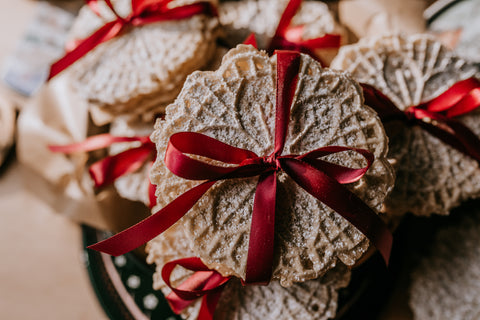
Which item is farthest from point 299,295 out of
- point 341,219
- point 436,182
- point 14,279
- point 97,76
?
point 14,279

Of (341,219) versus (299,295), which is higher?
(341,219)

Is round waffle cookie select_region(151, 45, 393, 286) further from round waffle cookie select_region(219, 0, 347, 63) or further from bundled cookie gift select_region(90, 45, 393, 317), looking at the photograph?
round waffle cookie select_region(219, 0, 347, 63)

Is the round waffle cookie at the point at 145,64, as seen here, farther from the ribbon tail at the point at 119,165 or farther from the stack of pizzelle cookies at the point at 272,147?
the stack of pizzelle cookies at the point at 272,147

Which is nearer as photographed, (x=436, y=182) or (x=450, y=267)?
(x=436, y=182)

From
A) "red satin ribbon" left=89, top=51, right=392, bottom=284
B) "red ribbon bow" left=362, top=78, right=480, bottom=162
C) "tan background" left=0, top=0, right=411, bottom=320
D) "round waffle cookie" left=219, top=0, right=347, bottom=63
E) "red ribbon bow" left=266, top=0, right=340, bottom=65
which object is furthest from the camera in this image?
"tan background" left=0, top=0, right=411, bottom=320

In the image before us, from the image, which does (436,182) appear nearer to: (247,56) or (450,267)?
(450,267)

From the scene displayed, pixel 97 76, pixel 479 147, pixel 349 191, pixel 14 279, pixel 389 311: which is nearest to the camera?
pixel 349 191

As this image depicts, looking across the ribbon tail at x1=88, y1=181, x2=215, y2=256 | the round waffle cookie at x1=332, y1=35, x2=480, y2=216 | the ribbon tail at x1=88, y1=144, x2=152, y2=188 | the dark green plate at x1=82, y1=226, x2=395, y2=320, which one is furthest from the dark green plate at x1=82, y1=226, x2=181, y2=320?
the round waffle cookie at x1=332, y1=35, x2=480, y2=216
